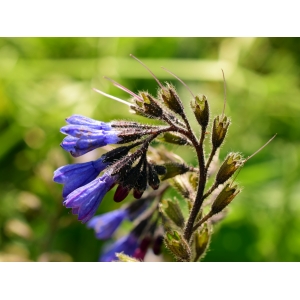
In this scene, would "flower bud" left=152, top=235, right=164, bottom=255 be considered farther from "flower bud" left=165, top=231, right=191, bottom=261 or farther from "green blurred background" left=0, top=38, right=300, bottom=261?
"green blurred background" left=0, top=38, right=300, bottom=261

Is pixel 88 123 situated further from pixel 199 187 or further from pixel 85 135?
pixel 199 187

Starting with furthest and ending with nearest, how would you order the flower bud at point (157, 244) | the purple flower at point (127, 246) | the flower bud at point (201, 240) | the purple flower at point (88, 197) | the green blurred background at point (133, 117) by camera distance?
the green blurred background at point (133, 117)
the purple flower at point (127, 246)
the flower bud at point (157, 244)
the flower bud at point (201, 240)
the purple flower at point (88, 197)

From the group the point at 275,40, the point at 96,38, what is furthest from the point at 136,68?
the point at 275,40

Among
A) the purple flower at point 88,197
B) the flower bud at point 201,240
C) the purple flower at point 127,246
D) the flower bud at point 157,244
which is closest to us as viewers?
the purple flower at point 88,197

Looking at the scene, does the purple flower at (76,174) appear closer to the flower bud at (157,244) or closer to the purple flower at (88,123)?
the purple flower at (88,123)

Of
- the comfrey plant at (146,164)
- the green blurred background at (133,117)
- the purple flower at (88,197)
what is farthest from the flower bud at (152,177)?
the green blurred background at (133,117)

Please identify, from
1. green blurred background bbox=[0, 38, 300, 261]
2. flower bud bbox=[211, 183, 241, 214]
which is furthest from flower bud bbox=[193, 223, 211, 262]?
green blurred background bbox=[0, 38, 300, 261]
